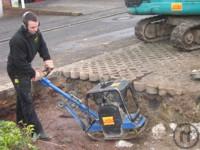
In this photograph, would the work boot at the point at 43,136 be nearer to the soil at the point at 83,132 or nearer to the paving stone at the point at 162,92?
the soil at the point at 83,132

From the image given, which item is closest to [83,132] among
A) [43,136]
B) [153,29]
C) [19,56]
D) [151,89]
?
[43,136]

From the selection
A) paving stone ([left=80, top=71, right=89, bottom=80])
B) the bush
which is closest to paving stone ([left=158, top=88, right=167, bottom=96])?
paving stone ([left=80, top=71, right=89, bottom=80])

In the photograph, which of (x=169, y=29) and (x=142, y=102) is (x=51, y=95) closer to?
(x=142, y=102)

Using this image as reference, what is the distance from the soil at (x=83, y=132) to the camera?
7.23m

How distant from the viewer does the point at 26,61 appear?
23.5ft

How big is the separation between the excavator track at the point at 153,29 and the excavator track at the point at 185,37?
1171 mm

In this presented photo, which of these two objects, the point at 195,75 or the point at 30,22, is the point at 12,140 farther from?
the point at 195,75

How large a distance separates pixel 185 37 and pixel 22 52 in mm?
3761

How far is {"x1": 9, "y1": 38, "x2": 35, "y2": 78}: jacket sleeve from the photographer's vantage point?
7.02 metres

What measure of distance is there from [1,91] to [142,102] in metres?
2.23

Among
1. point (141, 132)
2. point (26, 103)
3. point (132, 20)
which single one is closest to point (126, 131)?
point (141, 132)

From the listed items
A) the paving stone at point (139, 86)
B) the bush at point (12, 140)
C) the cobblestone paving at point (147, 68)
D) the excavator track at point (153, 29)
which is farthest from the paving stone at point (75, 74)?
the bush at point (12, 140)

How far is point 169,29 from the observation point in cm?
1129

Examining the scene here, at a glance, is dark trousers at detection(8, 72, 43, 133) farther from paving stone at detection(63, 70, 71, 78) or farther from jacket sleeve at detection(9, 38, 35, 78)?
paving stone at detection(63, 70, 71, 78)
